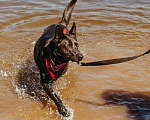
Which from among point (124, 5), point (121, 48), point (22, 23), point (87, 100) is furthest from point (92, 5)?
point (87, 100)

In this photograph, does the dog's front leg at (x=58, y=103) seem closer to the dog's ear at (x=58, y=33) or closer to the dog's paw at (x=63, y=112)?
the dog's paw at (x=63, y=112)

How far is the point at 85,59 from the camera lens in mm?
5602

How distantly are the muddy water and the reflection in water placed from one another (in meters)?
0.11

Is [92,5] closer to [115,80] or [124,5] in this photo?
[124,5]

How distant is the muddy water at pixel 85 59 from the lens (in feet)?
13.3

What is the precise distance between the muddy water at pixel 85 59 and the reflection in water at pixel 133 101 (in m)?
0.11

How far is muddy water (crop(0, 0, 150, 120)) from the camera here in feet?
13.3

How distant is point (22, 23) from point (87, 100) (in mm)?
4554

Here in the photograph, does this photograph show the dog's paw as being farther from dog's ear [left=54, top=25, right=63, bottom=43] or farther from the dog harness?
dog's ear [left=54, top=25, right=63, bottom=43]

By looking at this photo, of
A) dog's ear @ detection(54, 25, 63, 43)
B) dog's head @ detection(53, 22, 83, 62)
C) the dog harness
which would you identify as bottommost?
the dog harness

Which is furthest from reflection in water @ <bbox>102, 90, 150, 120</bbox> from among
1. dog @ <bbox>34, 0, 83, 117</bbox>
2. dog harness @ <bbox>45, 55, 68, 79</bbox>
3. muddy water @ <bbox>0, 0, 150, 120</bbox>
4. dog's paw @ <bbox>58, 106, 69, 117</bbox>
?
dog harness @ <bbox>45, 55, 68, 79</bbox>

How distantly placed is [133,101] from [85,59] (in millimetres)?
1814

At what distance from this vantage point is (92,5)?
9.63 meters

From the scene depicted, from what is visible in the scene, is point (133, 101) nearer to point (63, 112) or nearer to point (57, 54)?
point (63, 112)
